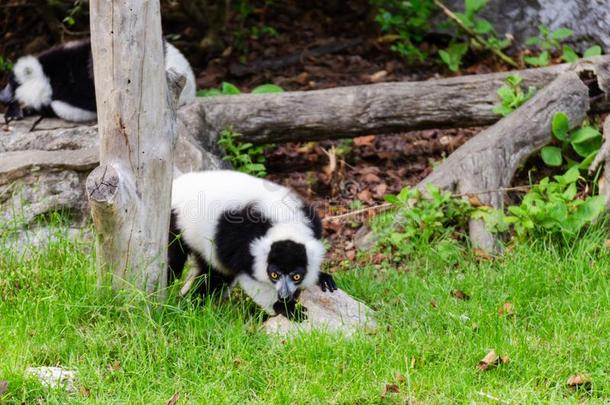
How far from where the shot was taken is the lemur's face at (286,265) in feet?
16.8

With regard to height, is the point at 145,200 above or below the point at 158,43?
below

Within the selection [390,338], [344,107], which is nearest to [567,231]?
[390,338]

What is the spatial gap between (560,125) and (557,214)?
1.14 metres

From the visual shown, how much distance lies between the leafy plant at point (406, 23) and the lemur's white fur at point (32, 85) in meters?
3.57

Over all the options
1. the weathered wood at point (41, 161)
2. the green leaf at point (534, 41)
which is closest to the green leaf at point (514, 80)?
the green leaf at point (534, 41)

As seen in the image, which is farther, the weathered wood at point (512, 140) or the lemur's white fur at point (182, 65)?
the lemur's white fur at point (182, 65)

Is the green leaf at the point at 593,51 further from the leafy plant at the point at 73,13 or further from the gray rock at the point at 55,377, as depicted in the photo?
the gray rock at the point at 55,377

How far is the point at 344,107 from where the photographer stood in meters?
7.52

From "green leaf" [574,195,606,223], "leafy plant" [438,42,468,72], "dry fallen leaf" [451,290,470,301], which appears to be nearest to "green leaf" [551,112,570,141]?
"green leaf" [574,195,606,223]

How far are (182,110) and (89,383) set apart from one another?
3284mm

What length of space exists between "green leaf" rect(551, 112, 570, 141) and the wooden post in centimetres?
341

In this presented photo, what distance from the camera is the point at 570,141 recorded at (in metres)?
7.11

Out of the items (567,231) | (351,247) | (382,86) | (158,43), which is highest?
(158,43)

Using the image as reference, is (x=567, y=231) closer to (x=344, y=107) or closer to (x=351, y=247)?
(x=351, y=247)
